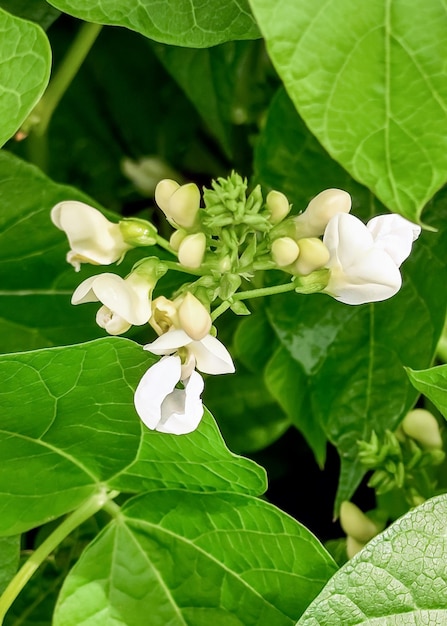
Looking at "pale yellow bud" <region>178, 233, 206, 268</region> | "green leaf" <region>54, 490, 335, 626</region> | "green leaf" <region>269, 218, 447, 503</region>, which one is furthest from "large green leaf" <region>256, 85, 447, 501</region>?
"pale yellow bud" <region>178, 233, 206, 268</region>

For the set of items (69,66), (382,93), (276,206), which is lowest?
(69,66)

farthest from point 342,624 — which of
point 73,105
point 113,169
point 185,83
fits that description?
point 73,105

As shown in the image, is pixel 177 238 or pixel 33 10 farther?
pixel 33 10

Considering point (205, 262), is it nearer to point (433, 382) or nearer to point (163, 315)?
point (163, 315)

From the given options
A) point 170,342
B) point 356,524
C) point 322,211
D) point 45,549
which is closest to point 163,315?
point 170,342

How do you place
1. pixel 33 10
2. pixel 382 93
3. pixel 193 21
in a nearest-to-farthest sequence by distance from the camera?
pixel 382 93 → pixel 193 21 → pixel 33 10

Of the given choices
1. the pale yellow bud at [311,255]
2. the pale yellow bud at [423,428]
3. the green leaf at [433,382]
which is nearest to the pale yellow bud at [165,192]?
the pale yellow bud at [311,255]

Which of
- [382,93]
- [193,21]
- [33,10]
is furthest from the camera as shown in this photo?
[33,10]
